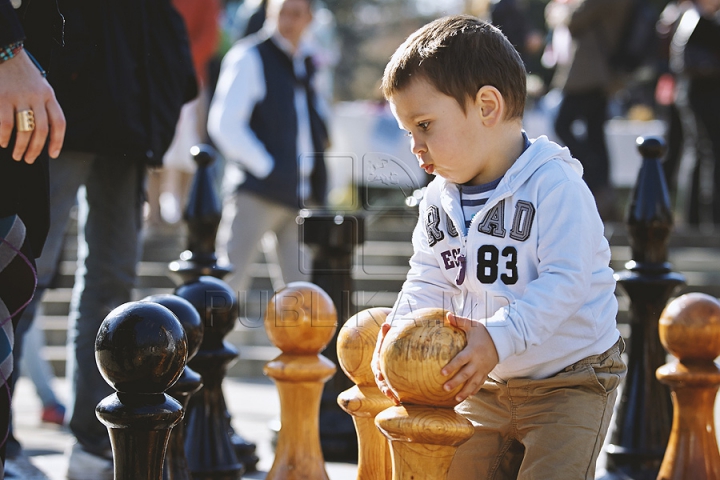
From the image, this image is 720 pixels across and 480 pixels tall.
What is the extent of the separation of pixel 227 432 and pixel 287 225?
231 cm

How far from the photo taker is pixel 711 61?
762 centimetres

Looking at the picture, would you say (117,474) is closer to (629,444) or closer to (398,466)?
(398,466)

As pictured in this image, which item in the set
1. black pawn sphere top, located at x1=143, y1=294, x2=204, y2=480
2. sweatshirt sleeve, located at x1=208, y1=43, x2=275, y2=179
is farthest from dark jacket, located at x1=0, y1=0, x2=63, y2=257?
sweatshirt sleeve, located at x1=208, y1=43, x2=275, y2=179

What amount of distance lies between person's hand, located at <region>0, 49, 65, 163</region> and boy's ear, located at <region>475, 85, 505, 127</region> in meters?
0.99

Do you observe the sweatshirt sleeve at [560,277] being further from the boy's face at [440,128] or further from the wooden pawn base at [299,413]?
the wooden pawn base at [299,413]

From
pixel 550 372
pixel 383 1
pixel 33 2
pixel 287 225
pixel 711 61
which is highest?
pixel 383 1

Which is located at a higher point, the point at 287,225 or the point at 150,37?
the point at 150,37

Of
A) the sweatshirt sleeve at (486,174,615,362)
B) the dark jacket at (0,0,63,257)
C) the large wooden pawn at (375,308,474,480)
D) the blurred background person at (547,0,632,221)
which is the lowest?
the large wooden pawn at (375,308,474,480)

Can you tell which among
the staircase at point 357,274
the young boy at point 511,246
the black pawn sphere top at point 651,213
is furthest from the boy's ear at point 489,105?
the staircase at point 357,274

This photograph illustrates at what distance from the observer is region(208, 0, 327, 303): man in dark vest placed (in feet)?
16.8

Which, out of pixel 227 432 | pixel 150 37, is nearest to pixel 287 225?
pixel 150 37

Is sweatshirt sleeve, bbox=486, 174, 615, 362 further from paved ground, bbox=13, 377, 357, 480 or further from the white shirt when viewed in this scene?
the white shirt

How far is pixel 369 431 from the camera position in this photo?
96.8 inches

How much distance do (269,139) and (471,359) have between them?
3.58 metres
